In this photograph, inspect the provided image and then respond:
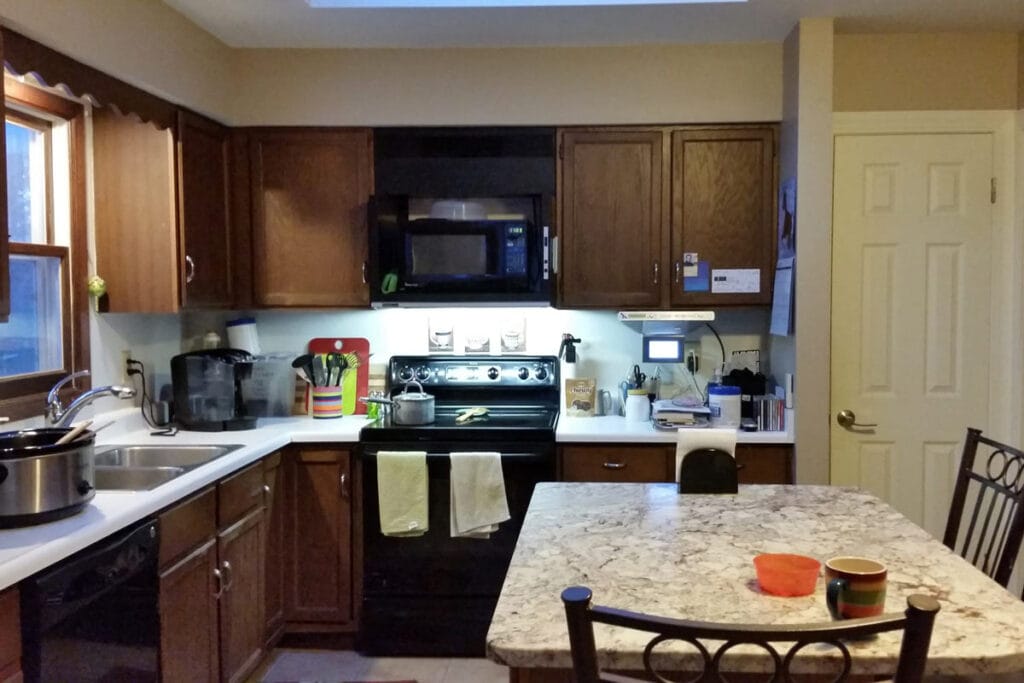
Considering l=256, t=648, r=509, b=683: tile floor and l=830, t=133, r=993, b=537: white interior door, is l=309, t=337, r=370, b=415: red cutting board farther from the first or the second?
l=830, t=133, r=993, b=537: white interior door

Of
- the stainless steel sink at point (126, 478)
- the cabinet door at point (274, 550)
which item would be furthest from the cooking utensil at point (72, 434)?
the cabinet door at point (274, 550)

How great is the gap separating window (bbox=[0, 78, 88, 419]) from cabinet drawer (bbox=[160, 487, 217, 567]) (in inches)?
26.1

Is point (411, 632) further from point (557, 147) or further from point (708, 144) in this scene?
point (708, 144)

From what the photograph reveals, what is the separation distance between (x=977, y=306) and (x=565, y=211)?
171 centimetres

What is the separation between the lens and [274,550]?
3.16 metres

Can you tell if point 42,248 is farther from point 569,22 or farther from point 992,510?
point 992,510

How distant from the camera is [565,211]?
3393mm

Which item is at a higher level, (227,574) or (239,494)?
(239,494)

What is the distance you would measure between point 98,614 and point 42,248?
1.43m

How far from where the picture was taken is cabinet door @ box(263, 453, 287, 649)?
120 inches

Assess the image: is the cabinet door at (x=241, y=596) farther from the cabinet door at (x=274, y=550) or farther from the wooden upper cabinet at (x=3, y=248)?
the wooden upper cabinet at (x=3, y=248)

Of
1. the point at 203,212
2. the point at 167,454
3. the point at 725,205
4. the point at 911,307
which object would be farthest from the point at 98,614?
the point at 911,307

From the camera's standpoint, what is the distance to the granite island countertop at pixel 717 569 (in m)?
1.22

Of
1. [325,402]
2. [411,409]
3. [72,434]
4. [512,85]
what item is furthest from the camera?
[325,402]
